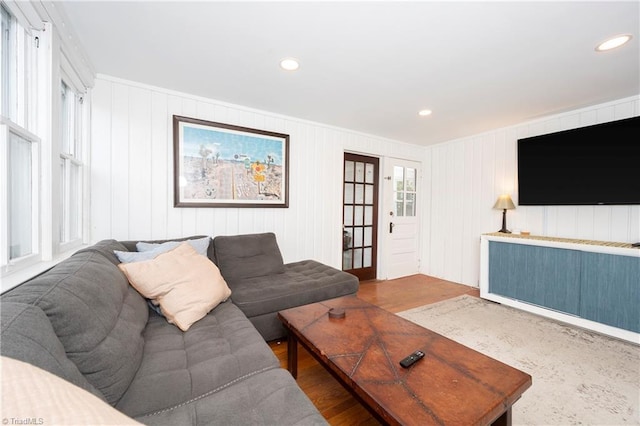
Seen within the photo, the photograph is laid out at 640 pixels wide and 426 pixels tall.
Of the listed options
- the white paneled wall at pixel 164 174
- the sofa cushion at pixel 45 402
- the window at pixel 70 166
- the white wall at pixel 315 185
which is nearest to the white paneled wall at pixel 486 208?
the white wall at pixel 315 185

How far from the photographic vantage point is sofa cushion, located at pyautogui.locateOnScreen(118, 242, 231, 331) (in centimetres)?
157

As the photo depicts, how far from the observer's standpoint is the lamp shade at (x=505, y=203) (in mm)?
3430

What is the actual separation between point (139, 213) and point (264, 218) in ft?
4.18

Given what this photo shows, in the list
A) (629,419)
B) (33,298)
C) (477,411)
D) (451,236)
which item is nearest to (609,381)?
(629,419)

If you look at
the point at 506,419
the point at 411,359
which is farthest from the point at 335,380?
the point at 506,419

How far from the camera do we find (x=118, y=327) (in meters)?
1.08

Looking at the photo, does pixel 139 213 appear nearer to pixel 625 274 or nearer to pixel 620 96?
pixel 625 274

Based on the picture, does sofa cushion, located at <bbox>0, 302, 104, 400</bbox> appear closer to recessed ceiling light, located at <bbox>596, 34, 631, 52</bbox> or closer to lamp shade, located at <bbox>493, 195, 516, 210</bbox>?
recessed ceiling light, located at <bbox>596, 34, 631, 52</bbox>

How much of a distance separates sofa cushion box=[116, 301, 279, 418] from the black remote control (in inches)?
23.9

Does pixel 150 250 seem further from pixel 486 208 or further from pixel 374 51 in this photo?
pixel 486 208

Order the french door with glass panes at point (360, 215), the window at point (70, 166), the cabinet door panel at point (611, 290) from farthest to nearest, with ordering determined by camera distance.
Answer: the french door with glass panes at point (360, 215) → the cabinet door panel at point (611, 290) → the window at point (70, 166)

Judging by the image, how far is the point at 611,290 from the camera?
2439mm

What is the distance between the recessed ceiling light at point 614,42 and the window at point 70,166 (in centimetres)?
392
